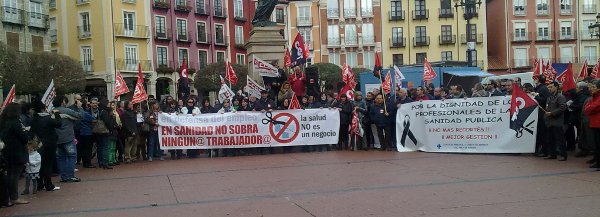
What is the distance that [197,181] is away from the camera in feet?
37.1

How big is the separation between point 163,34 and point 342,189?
5139 cm

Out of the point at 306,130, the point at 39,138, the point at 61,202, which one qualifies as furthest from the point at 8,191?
the point at 306,130

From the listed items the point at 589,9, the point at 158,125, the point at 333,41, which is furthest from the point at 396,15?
the point at 158,125

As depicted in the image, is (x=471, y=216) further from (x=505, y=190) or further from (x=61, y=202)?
(x=61, y=202)

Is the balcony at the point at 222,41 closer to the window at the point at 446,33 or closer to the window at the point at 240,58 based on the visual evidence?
the window at the point at 240,58

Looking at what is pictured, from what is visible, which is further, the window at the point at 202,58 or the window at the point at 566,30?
the window at the point at 566,30

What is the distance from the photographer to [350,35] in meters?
70.4

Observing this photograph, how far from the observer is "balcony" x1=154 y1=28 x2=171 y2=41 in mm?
57975

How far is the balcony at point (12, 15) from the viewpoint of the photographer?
1869 inches

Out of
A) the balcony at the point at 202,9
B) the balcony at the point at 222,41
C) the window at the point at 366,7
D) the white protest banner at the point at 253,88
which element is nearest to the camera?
the white protest banner at the point at 253,88

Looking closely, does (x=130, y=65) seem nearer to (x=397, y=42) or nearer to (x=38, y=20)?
(x=38, y=20)

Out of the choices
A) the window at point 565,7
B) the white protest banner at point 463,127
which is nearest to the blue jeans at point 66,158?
the white protest banner at point 463,127

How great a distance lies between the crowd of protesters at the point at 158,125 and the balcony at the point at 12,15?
115 feet

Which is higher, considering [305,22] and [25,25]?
[305,22]
